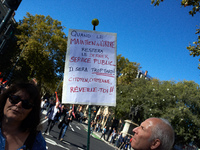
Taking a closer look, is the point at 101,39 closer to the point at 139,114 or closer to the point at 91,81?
the point at 91,81

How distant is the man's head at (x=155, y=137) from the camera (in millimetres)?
1663

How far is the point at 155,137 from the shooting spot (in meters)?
→ 1.68

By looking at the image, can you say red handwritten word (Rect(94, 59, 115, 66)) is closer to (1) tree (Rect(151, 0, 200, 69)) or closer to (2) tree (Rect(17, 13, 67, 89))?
(1) tree (Rect(151, 0, 200, 69))

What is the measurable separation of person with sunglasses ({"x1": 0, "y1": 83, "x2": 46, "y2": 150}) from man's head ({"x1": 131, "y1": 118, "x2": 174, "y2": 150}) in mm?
992

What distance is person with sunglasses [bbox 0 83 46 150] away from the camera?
6.20 ft

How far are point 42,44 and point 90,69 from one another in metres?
26.0

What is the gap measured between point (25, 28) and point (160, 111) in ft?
74.0

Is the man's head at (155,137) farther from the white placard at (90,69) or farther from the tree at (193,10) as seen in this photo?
the tree at (193,10)

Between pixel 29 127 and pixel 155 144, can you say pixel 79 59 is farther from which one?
pixel 155 144

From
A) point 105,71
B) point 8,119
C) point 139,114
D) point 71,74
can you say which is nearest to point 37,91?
point 8,119

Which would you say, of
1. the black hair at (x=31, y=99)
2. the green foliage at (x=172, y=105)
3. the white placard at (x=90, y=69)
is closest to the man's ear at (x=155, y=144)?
the black hair at (x=31, y=99)

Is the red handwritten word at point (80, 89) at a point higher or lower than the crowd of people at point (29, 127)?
higher

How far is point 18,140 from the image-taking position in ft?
6.28

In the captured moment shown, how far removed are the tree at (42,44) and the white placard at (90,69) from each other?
24515 millimetres
